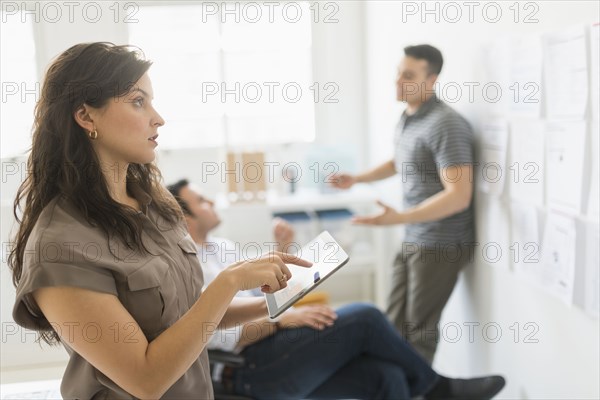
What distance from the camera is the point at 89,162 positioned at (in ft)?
3.36

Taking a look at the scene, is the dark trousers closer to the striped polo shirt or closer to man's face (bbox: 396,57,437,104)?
the striped polo shirt

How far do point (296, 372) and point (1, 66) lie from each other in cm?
103

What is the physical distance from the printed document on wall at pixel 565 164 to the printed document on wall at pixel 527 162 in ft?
0.14

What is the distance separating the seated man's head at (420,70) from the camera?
7.09ft

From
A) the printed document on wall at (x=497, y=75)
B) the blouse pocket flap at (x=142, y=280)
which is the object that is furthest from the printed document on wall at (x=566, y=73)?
the blouse pocket flap at (x=142, y=280)

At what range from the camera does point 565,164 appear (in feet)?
5.18

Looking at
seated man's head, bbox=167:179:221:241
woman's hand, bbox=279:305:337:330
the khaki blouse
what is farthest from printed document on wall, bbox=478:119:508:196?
the khaki blouse

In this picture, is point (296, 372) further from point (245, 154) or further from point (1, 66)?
point (245, 154)

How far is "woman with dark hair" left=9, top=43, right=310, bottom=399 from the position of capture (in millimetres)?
924

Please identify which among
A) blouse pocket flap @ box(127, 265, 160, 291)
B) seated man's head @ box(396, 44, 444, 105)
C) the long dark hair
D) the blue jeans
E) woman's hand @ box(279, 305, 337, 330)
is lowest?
the blue jeans

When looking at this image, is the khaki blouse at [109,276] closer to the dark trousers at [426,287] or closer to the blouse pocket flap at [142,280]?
the blouse pocket flap at [142,280]

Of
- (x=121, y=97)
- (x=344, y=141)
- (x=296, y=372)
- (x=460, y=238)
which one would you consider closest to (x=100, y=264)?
(x=121, y=97)

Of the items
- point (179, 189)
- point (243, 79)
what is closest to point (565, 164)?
point (179, 189)

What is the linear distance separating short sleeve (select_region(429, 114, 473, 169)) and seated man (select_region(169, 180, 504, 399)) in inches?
22.0
